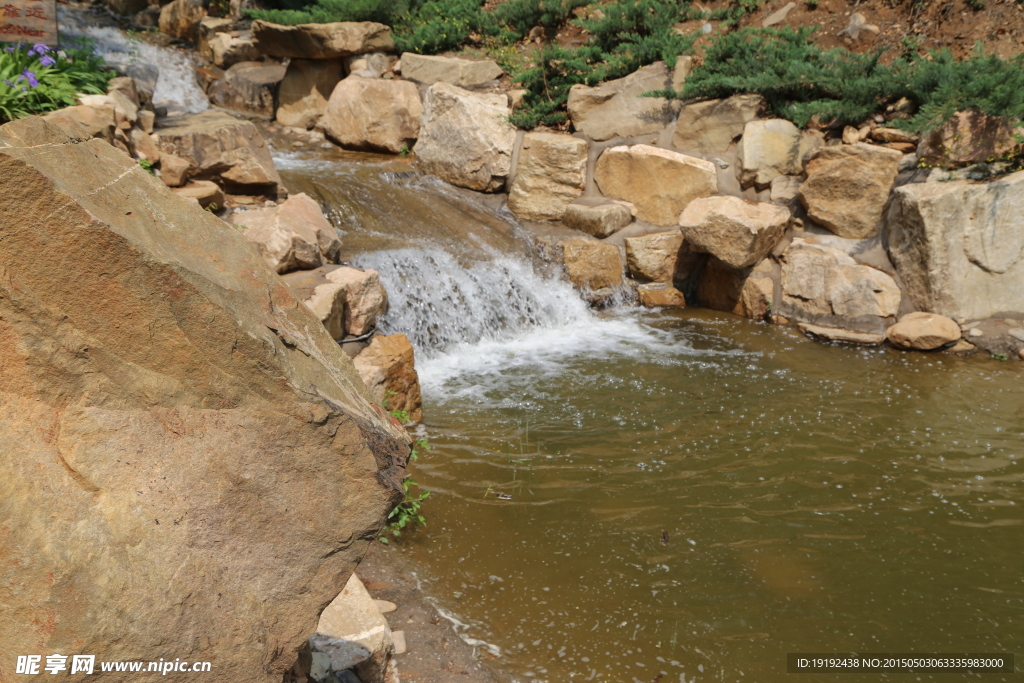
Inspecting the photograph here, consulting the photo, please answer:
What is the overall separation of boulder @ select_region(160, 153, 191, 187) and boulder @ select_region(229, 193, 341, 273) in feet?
1.61

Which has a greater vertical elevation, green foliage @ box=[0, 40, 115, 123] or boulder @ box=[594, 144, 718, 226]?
green foliage @ box=[0, 40, 115, 123]

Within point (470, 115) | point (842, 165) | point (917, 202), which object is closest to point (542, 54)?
point (470, 115)

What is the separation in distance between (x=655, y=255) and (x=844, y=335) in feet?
6.79

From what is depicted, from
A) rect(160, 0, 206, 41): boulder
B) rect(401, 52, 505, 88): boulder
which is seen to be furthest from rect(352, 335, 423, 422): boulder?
rect(160, 0, 206, 41): boulder

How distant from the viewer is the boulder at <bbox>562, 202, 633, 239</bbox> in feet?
26.1

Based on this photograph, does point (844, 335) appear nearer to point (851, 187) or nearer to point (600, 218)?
point (851, 187)

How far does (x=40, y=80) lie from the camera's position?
5.47 meters

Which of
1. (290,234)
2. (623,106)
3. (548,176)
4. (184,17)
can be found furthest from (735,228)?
(184,17)

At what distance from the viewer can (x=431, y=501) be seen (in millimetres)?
4000

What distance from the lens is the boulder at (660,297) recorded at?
25.3ft

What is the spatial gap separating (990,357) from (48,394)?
6980 mm

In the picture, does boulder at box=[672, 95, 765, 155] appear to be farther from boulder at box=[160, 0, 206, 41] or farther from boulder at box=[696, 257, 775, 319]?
boulder at box=[160, 0, 206, 41]

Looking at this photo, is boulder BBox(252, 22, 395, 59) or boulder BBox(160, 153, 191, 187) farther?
boulder BBox(252, 22, 395, 59)

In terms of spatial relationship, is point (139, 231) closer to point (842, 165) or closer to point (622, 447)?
point (622, 447)
